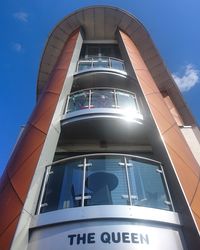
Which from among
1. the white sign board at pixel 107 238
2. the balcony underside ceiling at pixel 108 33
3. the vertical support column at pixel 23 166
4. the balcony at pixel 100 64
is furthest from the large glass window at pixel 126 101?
the balcony underside ceiling at pixel 108 33

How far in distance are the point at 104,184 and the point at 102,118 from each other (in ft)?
9.94

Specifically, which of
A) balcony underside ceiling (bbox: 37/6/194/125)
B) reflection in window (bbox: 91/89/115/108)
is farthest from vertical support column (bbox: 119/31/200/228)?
balcony underside ceiling (bbox: 37/6/194/125)

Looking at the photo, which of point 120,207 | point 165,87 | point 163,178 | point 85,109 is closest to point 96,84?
point 85,109

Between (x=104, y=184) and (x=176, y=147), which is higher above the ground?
(x=176, y=147)

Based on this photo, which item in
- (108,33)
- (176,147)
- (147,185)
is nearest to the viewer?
(147,185)

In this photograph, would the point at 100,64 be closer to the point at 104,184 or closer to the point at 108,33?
the point at 108,33

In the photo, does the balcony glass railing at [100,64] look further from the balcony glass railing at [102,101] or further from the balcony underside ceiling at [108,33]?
the balcony underside ceiling at [108,33]

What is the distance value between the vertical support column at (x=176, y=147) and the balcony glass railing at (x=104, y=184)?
527mm

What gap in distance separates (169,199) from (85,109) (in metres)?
4.07

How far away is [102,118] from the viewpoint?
27.7 feet

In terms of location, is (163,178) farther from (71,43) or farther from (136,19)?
(136,19)

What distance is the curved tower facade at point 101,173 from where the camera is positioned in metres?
5.15

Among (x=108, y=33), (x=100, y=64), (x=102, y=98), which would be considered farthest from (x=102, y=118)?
(x=108, y=33)

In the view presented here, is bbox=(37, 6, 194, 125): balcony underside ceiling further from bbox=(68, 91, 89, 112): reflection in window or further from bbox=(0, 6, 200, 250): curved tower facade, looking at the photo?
bbox=(68, 91, 89, 112): reflection in window
